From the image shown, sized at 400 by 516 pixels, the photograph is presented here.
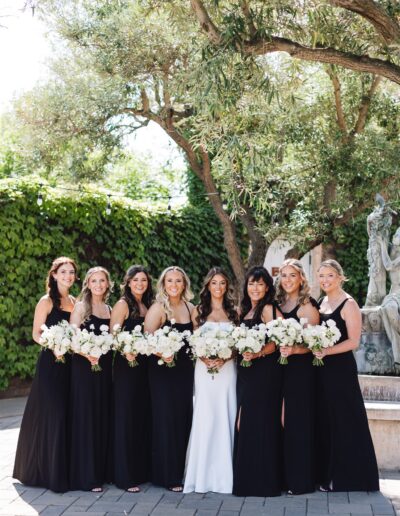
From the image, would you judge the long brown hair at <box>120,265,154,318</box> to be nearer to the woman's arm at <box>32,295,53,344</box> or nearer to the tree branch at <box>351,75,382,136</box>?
the woman's arm at <box>32,295,53,344</box>

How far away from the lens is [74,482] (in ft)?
21.1

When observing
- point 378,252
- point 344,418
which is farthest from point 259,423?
point 378,252

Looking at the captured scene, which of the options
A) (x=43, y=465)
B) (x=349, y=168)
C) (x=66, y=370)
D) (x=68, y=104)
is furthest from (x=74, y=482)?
(x=68, y=104)

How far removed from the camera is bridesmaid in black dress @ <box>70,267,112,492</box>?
6.43 m

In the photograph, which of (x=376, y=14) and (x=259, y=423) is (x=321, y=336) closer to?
(x=259, y=423)

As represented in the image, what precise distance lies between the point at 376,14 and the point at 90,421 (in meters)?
4.10

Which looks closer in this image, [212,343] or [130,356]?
[212,343]

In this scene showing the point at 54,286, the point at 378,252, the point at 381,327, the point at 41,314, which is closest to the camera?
the point at 41,314

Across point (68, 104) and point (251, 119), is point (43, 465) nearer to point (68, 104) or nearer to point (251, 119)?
point (251, 119)

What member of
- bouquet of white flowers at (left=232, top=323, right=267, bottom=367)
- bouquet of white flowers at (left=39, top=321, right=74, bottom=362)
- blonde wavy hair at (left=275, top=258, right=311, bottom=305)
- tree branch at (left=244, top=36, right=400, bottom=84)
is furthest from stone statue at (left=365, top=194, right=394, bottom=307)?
bouquet of white flowers at (left=39, top=321, right=74, bottom=362)

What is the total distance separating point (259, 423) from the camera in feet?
20.7

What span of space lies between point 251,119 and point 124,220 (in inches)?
218

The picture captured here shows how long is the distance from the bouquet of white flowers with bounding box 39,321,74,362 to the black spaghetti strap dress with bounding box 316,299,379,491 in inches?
82.3

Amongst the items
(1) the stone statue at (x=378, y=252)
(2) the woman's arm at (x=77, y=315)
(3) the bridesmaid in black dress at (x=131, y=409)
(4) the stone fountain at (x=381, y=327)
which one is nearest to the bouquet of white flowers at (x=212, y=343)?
(3) the bridesmaid in black dress at (x=131, y=409)
